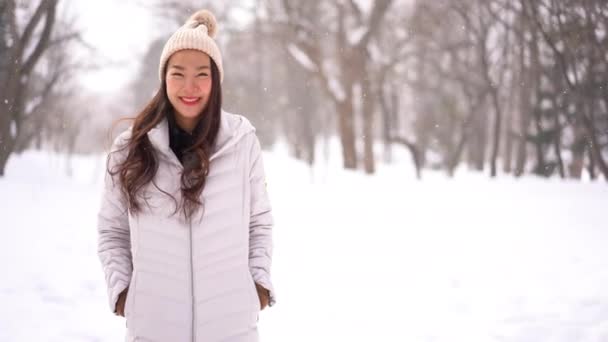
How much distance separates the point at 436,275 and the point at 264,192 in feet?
13.5

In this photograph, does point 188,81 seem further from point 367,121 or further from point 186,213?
point 367,121

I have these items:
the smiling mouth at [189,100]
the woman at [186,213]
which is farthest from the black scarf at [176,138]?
the smiling mouth at [189,100]

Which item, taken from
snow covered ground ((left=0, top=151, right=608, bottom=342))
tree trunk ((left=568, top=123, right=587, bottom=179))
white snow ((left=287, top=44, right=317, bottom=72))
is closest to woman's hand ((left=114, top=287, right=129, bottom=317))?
snow covered ground ((left=0, top=151, right=608, bottom=342))

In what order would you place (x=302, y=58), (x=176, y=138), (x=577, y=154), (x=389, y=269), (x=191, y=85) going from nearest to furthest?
(x=191, y=85)
(x=176, y=138)
(x=389, y=269)
(x=302, y=58)
(x=577, y=154)

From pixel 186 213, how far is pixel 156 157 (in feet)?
0.83

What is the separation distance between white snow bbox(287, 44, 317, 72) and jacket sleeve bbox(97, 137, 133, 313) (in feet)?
43.3

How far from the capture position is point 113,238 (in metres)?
2.02

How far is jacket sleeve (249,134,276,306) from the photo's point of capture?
207 centimetres

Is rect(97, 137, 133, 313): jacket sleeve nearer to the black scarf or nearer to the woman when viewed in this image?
the woman

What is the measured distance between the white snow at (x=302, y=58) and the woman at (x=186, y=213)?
42.8 ft

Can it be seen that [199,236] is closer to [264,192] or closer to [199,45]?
[264,192]

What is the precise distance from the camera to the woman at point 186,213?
1892 millimetres

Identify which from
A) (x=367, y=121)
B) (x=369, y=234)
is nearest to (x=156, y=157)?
(x=369, y=234)

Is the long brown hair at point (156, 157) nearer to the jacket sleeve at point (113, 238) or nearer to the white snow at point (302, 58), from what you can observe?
the jacket sleeve at point (113, 238)
